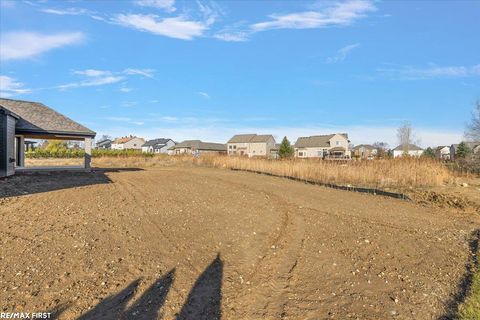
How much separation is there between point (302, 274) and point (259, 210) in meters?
4.41

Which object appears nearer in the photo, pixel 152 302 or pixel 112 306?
pixel 112 306

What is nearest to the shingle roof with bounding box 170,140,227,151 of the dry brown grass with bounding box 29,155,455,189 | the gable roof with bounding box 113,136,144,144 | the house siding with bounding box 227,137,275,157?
the house siding with bounding box 227,137,275,157

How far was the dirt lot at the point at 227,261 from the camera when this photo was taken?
11.8 ft

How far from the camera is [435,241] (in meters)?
6.25

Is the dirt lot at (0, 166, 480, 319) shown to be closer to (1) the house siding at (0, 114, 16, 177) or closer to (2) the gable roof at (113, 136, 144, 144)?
(1) the house siding at (0, 114, 16, 177)

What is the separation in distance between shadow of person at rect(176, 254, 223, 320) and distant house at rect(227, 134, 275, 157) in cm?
6940

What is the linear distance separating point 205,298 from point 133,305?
0.77 meters

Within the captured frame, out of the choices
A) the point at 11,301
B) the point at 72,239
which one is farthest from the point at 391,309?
the point at 72,239

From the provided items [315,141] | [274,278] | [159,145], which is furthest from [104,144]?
[274,278]

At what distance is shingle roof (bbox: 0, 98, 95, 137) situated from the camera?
18.6 meters

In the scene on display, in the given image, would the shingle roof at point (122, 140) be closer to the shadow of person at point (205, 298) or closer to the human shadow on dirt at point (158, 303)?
the shadow of person at point (205, 298)

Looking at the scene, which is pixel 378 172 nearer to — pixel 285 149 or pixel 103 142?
pixel 285 149

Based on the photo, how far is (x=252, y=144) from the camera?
252 ft

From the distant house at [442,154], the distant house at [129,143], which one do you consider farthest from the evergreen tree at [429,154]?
the distant house at [129,143]
